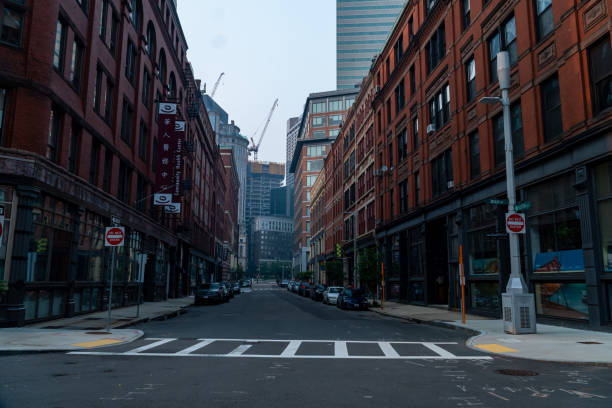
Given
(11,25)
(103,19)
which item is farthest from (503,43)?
(11,25)

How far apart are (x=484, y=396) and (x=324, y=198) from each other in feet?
243

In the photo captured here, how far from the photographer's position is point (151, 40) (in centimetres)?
3606

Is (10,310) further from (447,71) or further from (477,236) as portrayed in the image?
(447,71)

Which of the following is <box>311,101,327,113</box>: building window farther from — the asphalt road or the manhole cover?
the manhole cover

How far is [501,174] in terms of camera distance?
71.2ft

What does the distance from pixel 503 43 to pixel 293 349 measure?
17591 mm

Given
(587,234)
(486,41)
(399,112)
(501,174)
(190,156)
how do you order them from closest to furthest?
(587,234)
(501,174)
(486,41)
(399,112)
(190,156)

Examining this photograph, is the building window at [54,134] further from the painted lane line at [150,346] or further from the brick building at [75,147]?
the painted lane line at [150,346]

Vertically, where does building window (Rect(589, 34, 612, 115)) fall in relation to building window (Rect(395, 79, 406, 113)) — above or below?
below

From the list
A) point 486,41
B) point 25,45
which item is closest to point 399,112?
point 486,41

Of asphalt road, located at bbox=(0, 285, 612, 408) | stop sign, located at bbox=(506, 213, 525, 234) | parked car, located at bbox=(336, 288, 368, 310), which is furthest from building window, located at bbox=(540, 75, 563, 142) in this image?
parked car, located at bbox=(336, 288, 368, 310)

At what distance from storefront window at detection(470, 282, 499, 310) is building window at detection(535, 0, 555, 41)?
11.1 metres

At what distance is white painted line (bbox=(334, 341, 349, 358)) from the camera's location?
37.3 feet

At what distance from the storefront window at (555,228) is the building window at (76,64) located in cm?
2025
